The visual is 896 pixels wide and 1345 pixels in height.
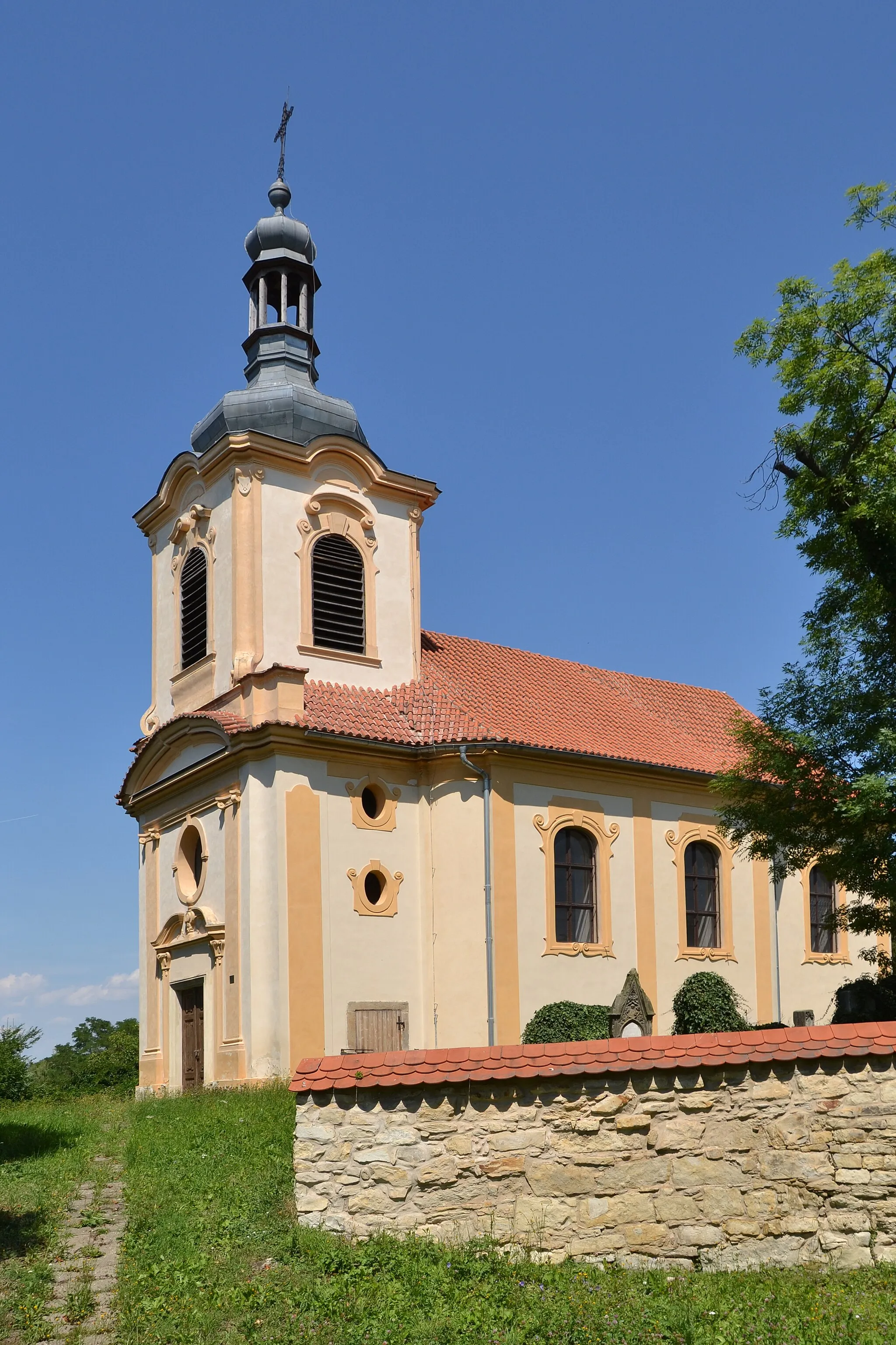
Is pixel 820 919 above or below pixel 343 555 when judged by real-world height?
below

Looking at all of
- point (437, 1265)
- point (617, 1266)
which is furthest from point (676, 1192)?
point (437, 1265)

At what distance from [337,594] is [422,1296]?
16.9 meters

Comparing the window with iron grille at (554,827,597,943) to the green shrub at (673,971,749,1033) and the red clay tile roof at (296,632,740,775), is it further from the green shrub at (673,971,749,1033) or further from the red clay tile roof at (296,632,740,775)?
the green shrub at (673,971,749,1033)

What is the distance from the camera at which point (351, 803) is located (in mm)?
22594

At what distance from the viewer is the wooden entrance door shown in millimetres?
23141

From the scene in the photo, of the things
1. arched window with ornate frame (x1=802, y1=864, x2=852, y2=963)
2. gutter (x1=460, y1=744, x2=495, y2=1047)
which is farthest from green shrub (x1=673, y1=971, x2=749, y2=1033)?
gutter (x1=460, y1=744, x2=495, y2=1047)

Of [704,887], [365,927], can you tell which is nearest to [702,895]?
[704,887]

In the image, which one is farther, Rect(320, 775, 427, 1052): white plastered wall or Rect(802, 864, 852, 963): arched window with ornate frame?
Rect(802, 864, 852, 963): arched window with ornate frame

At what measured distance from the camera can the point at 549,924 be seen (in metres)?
23.5

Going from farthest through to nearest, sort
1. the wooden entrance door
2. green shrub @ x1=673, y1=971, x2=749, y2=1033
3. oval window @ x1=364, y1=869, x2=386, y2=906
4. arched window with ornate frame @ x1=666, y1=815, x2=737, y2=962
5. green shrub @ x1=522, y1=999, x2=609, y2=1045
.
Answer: arched window with ornate frame @ x1=666, y1=815, x2=737, y2=962 < green shrub @ x1=673, y1=971, x2=749, y2=1033 < the wooden entrance door < oval window @ x1=364, y1=869, x2=386, y2=906 < green shrub @ x1=522, y1=999, x2=609, y2=1045

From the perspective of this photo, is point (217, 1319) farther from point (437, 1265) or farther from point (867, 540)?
point (867, 540)

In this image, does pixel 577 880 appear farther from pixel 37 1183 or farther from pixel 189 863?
pixel 37 1183

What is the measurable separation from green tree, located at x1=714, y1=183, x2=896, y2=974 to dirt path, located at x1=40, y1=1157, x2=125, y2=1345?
926 cm

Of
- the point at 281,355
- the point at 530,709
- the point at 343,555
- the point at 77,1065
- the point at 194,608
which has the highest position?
the point at 281,355
